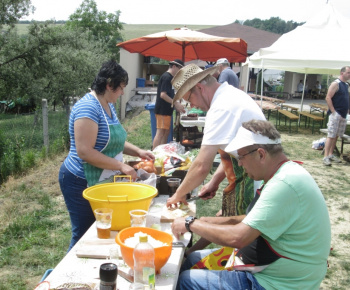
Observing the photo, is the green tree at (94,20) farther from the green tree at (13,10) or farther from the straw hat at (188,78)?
the straw hat at (188,78)

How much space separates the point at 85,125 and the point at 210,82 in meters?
0.98

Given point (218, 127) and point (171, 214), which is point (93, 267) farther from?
point (218, 127)

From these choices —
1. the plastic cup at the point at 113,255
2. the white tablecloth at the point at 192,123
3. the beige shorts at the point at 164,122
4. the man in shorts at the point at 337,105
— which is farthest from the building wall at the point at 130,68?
the plastic cup at the point at 113,255

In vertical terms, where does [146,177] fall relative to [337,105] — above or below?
below

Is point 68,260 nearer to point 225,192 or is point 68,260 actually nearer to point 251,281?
point 251,281

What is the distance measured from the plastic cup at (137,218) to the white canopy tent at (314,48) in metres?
9.50

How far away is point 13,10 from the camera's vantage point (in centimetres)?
1806

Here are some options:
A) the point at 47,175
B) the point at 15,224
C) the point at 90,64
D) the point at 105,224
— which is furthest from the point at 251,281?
the point at 90,64

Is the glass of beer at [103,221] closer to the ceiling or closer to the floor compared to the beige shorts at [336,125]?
closer to the ceiling

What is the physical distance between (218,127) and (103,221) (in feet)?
3.15

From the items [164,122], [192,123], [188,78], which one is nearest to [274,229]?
[188,78]

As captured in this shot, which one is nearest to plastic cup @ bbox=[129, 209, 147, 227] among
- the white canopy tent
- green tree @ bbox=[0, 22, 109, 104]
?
the white canopy tent

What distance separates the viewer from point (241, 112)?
2361 mm

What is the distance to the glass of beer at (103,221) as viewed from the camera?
1964mm
